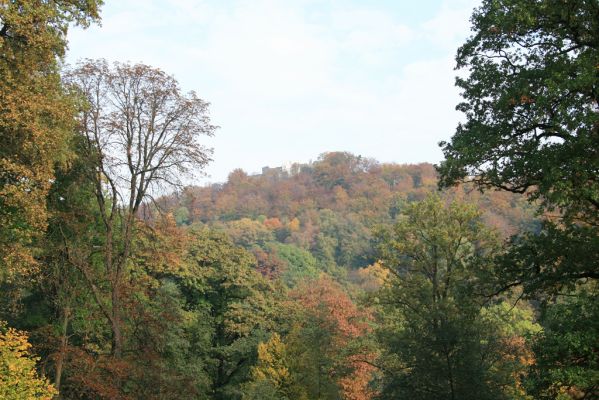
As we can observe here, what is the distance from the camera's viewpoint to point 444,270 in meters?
19.5

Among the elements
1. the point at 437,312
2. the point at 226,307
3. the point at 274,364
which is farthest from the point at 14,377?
the point at 226,307

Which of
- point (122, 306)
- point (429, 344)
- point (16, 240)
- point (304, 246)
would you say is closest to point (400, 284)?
point (429, 344)

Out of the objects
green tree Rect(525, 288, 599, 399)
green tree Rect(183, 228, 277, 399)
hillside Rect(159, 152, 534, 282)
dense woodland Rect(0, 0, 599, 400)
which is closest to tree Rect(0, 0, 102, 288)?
dense woodland Rect(0, 0, 599, 400)

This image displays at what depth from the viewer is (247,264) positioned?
29031mm

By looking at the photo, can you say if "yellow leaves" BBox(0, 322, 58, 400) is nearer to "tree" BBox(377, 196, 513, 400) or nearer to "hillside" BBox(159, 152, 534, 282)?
"tree" BBox(377, 196, 513, 400)

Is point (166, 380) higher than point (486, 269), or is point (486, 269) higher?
point (486, 269)

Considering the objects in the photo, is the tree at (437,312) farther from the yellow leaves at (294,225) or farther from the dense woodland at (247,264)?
the yellow leaves at (294,225)

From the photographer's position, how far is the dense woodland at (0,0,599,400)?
9.34 m

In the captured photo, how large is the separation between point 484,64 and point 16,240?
11183 mm

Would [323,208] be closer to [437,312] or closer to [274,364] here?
[274,364]

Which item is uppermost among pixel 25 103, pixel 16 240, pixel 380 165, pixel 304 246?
pixel 380 165

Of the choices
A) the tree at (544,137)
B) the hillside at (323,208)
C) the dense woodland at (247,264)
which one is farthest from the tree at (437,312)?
the hillside at (323,208)

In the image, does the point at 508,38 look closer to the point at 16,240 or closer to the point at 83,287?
the point at 16,240

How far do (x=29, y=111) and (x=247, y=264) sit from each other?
19.7 meters
